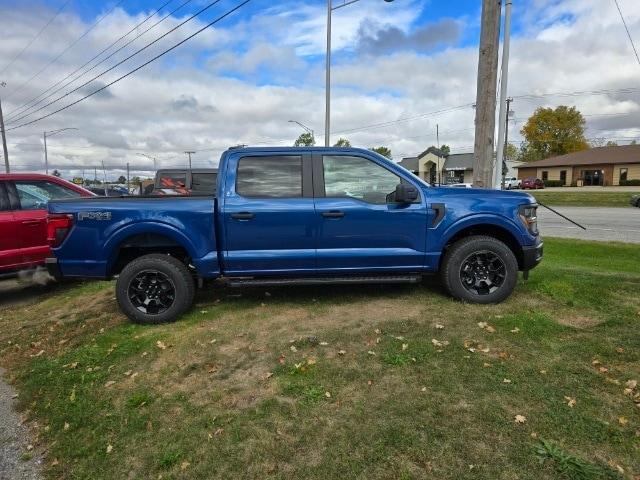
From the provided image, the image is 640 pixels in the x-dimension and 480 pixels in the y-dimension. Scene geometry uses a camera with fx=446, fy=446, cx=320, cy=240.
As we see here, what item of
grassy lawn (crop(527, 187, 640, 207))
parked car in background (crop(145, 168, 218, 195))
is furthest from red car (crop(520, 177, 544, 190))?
parked car in background (crop(145, 168, 218, 195))

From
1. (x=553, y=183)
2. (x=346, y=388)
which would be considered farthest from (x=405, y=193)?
(x=553, y=183)

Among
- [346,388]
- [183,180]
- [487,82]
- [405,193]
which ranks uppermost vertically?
[487,82]

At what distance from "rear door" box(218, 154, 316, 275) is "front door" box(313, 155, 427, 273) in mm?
153

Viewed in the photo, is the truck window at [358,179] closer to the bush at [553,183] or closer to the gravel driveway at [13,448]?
the gravel driveway at [13,448]

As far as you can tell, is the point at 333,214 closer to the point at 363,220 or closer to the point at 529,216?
the point at 363,220

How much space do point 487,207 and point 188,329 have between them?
3.52m

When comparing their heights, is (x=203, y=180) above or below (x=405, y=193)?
above

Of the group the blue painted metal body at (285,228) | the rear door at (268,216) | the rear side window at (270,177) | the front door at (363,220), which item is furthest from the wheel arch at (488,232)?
the rear side window at (270,177)

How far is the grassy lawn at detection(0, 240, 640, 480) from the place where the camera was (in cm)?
265

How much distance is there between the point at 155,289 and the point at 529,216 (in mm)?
4304

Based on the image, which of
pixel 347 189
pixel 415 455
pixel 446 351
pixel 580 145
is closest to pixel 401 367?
pixel 446 351

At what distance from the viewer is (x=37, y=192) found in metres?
7.01

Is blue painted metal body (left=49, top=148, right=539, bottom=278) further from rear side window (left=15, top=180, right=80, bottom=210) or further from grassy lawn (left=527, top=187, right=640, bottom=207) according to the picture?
grassy lawn (left=527, top=187, right=640, bottom=207)

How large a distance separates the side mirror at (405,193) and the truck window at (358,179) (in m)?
0.25
